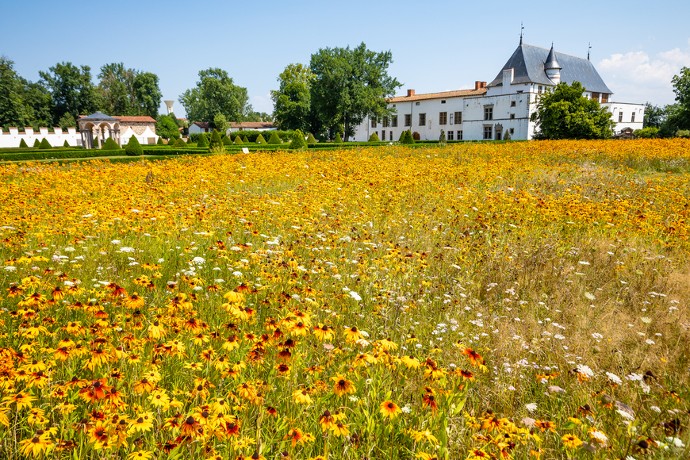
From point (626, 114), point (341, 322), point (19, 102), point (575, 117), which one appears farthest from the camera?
point (626, 114)

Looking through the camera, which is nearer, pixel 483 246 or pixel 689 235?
pixel 483 246

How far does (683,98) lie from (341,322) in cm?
5498

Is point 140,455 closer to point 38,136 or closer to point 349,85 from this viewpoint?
point 349,85

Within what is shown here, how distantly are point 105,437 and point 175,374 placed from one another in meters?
0.99

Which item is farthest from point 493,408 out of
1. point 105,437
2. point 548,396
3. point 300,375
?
point 105,437

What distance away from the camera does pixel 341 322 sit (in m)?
3.82

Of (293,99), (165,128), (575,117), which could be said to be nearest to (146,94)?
(165,128)

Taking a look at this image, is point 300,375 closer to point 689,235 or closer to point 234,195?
point 234,195

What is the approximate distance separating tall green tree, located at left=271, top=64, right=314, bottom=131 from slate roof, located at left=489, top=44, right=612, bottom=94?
23770 millimetres

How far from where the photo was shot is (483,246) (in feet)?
18.7

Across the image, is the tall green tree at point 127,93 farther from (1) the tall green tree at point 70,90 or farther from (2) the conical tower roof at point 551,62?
(2) the conical tower roof at point 551,62

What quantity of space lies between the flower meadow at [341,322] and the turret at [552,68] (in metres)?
52.0

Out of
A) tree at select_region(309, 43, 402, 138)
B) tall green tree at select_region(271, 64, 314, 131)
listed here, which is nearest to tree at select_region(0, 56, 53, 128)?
tall green tree at select_region(271, 64, 314, 131)

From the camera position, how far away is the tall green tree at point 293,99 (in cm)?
5275
